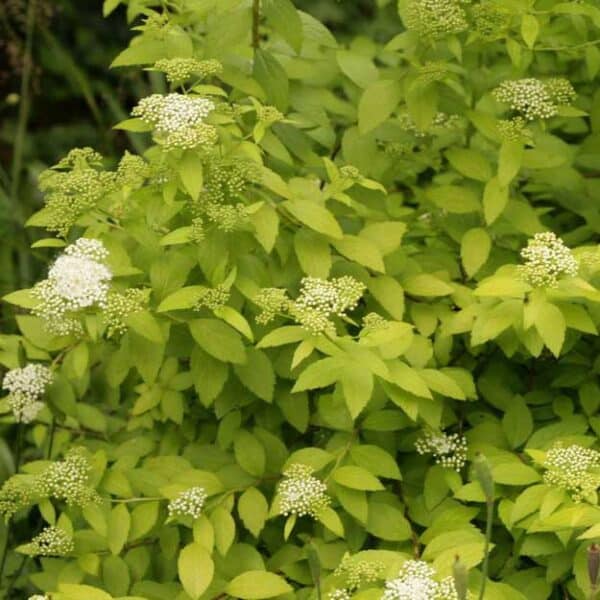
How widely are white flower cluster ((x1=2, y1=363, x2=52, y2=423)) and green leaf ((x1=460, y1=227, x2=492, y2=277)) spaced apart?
1051 millimetres

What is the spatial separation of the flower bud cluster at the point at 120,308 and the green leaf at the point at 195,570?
49 cm

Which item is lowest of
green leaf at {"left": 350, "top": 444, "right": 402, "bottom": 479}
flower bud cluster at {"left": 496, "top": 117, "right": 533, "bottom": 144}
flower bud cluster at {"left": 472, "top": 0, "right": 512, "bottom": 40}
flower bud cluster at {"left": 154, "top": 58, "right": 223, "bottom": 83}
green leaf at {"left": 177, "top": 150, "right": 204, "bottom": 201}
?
green leaf at {"left": 350, "top": 444, "right": 402, "bottom": 479}

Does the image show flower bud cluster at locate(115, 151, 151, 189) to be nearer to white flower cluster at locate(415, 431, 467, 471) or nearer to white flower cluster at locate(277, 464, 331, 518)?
white flower cluster at locate(277, 464, 331, 518)

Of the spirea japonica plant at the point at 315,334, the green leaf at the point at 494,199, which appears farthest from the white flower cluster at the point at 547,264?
the green leaf at the point at 494,199

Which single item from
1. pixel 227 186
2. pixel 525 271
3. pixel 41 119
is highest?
pixel 227 186

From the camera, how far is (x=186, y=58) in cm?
251

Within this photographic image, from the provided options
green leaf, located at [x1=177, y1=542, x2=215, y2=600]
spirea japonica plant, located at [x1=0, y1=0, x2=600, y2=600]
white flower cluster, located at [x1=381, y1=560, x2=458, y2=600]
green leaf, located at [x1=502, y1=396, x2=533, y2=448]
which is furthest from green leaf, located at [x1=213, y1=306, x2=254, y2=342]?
green leaf, located at [x1=502, y1=396, x2=533, y2=448]

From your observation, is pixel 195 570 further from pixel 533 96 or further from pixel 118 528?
pixel 533 96

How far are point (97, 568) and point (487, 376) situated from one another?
105cm

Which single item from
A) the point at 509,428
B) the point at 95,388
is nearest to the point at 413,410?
the point at 509,428

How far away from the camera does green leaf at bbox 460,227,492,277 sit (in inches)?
104

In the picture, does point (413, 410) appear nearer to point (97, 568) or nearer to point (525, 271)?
point (525, 271)

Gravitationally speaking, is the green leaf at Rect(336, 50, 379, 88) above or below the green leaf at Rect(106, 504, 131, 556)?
above

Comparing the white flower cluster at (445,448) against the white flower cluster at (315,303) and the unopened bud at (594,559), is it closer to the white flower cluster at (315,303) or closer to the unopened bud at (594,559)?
the white flower cluster at (315,303)
